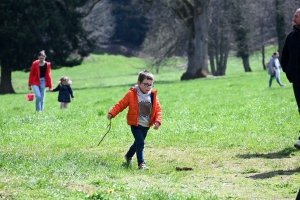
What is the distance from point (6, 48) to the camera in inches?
1705

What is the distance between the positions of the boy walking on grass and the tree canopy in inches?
1296

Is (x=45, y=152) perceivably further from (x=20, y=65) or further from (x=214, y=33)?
(x=214, y=33)

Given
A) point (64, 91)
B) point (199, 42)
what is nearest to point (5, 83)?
point (199, 42)

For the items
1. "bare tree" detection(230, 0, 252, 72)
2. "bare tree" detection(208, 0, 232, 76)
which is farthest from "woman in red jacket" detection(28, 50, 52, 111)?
"bare tree" detection(230, 0, 252, 72)

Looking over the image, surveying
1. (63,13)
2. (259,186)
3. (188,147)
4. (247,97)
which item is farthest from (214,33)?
(259,186)

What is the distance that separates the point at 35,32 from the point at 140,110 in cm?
3450

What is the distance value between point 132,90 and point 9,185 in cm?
334

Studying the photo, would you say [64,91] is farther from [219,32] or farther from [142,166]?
[219,32]

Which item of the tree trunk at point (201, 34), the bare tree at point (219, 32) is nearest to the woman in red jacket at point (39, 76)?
the tree trunk at point (201, 34)

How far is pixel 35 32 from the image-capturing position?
43812mm

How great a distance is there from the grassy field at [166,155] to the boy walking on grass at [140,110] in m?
0.49

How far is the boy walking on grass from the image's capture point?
10.3 m

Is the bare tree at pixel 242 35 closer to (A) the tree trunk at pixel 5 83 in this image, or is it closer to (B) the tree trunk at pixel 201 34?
(B) the tree trunk at pixel 201 34

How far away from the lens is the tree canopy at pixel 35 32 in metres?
42.8
